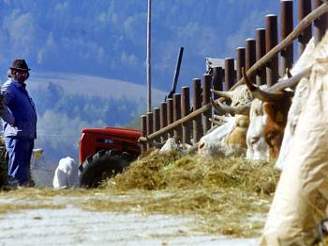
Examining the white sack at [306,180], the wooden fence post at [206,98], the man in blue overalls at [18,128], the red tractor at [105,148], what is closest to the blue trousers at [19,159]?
the man in blue overalls at [18,128]

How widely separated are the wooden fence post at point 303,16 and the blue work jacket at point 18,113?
3220 mm

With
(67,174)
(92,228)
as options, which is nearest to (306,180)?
(92,228)

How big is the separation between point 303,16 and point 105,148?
6795mm

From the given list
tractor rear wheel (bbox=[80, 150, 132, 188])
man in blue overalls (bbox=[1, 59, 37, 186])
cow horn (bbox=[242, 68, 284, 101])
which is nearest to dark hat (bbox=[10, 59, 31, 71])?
man in blue overalls (bbox=[1, 59, 37, 186])

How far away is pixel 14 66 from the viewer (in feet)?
43.5

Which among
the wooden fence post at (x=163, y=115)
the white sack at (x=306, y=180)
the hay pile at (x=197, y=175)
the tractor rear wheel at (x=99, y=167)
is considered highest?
the white sack at (x=306, y=180)

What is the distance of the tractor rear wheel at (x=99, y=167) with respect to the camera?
652 inches

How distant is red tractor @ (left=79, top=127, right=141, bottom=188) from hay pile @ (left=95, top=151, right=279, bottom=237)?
5.11 metres

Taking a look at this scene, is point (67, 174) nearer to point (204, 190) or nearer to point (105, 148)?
point (105, 148)

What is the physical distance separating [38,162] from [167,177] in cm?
999

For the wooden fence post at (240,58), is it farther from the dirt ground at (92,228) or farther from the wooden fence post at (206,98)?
the dirt ground at (92,228)

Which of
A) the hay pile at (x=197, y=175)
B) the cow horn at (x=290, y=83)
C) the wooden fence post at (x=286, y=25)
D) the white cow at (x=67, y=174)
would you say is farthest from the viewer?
the white cow at (x=67, y=174)

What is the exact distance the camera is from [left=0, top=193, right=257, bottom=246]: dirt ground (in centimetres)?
595

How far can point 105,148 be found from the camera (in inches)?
735
